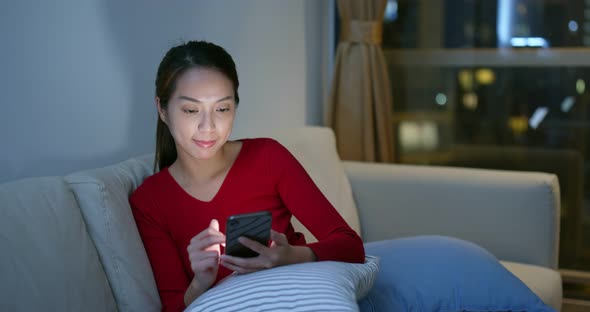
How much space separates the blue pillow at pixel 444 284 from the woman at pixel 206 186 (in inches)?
6.0

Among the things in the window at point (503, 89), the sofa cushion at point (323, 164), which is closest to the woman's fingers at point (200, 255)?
the sofa cushion at point (323, 164)

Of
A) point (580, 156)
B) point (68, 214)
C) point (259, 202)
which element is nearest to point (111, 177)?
point (68, 214)

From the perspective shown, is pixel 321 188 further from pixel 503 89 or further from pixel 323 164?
pixel 503 89

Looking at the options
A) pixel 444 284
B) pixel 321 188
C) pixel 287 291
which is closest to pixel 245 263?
pixel 287 291

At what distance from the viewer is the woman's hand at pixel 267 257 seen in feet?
4.44

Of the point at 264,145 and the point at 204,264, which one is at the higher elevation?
the point at 264,145

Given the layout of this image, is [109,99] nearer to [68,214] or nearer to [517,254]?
[68,214]

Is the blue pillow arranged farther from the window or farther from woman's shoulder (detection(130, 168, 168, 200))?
the window

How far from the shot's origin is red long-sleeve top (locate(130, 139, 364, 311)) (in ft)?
5.19

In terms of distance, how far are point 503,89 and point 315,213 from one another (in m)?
2.10

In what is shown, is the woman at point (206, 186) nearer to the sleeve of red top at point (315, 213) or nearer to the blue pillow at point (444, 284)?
the sleeve of red top at point (315, 213)

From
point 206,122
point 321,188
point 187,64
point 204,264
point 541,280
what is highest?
point 187,64

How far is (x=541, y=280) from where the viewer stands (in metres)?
2.19

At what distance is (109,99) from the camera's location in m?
2.01
